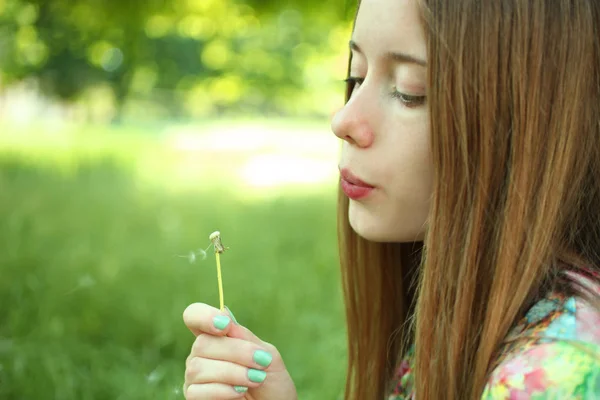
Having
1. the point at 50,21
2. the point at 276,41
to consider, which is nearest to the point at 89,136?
the point at 50,21

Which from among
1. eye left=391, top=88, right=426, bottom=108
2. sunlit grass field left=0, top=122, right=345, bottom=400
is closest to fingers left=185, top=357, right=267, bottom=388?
sunlit grass field left=0, top=122, right=345, bottom=400

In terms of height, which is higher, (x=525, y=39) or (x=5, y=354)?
(x=525, y=39)

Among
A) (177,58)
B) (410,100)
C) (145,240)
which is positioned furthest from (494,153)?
(177,58)

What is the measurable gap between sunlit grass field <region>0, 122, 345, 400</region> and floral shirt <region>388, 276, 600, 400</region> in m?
0.57

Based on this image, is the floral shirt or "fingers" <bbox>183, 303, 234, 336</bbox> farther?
"fingers" <bbox>183, 303, 234, 336</bbox>

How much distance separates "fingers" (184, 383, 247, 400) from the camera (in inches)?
47.7

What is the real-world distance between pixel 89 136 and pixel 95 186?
7.30 metres

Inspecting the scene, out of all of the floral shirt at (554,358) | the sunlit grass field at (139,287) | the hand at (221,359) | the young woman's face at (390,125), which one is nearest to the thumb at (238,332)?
the hand at (221,359)

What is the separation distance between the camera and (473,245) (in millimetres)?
1155

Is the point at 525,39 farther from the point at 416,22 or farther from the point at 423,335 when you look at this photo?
the point at 423,335

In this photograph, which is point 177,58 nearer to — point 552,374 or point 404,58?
point 404,58

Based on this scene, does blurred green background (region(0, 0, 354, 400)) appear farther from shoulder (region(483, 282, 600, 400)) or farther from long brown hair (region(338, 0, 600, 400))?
shoulder (region(483, 282, 600, 400))

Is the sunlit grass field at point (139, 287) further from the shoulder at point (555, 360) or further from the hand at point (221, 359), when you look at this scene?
the shoulder at point (555, 360)

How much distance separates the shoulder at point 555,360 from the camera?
3.04 feet
